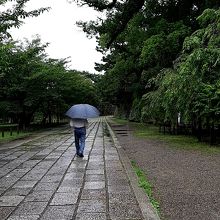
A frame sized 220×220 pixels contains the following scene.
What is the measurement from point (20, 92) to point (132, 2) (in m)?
9.60

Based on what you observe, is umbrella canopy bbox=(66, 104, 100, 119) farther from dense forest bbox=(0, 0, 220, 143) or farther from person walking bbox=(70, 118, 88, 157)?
dense forest bbox=(0, 0, 220, 143)

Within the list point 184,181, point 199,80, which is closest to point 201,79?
point 199,80

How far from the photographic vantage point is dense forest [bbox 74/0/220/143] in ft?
44.2

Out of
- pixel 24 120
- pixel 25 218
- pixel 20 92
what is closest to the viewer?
pixel 25 218

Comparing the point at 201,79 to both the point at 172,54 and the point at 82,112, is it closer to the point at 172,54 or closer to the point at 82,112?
the point at 82,112

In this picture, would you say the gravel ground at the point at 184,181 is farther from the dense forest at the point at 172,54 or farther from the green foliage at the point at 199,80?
the dense forest at the point at 172,54

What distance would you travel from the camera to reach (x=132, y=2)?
23266 millimetres

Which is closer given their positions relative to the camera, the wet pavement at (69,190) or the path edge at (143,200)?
the path edge at (143,200)

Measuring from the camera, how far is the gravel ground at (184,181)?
545 centimetres

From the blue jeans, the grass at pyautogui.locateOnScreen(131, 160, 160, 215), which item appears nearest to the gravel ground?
the grass at pyautogui.locateOnScreen(131, 160, 160, 215)

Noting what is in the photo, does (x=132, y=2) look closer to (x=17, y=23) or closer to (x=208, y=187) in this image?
(x=17, y=23)

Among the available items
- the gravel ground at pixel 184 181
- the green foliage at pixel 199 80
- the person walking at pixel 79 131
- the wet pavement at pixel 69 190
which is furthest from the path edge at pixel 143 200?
the green foliage at pixel 199 80

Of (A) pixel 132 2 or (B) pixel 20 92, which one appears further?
(B) pixel 20 92

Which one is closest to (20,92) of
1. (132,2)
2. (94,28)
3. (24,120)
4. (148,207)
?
(24,120)
